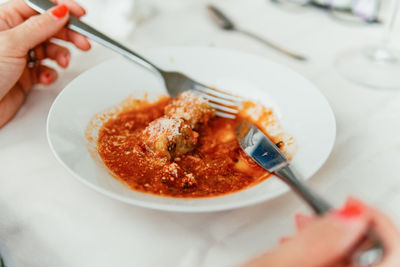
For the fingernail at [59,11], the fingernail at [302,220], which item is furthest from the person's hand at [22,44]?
the fingernail at [302,220]

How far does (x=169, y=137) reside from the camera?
41.1 inches

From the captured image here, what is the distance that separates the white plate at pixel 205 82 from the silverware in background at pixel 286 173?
31 millimetres

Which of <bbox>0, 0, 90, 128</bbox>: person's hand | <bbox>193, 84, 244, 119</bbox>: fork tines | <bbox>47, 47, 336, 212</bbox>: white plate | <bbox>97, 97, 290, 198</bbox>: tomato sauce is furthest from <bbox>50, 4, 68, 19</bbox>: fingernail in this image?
<bbox>193, 84, 244, 119</bbox>: fork tines

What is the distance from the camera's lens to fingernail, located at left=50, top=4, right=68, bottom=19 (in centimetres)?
123

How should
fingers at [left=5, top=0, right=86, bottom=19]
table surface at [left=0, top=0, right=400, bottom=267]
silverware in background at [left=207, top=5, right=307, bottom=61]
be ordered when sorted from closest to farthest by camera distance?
table surface at [left=0, top=0, right=400, bottom=267]
fingers at [left=5, top=0, right=86, bottom=19]
silverware in background at [left=207, top=5, right=307, bottom=61]

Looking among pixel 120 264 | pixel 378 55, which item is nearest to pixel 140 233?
pixel 120 264

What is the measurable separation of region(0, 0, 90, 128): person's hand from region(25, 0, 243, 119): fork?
5cm

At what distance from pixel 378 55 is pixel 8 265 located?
58.2 inches

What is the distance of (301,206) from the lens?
962mm

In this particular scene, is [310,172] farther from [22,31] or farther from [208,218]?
[22,31]

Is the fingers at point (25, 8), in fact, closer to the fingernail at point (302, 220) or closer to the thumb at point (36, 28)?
the thumb at point (36, 28)

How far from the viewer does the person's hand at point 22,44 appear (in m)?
1.19

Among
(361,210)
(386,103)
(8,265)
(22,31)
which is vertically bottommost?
(8,265)

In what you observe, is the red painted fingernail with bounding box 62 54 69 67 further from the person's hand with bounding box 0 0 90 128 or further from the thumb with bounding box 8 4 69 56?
the thumb with bounding box 8 4 69 56
